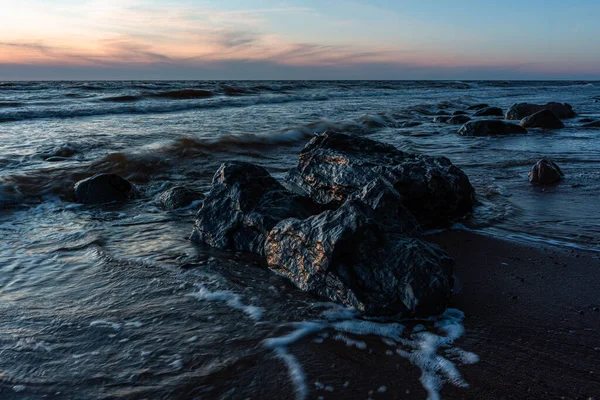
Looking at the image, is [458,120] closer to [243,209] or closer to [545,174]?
[545,174]

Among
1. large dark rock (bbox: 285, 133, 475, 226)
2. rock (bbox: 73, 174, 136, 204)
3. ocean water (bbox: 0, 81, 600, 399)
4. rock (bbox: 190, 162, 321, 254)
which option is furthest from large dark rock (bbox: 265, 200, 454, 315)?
rock (bbox: 73, 174, 136, 204)

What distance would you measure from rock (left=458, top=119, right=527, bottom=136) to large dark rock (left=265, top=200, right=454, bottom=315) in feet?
30.2

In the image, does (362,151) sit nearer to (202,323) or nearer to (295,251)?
(295,251)

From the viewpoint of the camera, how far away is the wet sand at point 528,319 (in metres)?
2.11

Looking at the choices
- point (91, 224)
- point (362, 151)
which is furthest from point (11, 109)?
point (362, 151)

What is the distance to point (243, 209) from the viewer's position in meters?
3.98

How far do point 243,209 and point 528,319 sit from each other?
232 centimetres

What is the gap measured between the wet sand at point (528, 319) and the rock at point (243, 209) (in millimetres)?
1443

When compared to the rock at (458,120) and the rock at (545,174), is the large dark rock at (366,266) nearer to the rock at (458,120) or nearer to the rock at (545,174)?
Answer: the rock at (545,174)

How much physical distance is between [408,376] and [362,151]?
3151 mm

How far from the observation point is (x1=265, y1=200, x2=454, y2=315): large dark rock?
2.68 metres

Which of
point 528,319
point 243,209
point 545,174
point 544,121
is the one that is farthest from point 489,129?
point 528,319

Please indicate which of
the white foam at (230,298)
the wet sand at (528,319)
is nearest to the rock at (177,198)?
the white foam at (230,298)

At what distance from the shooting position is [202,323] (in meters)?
2.68
